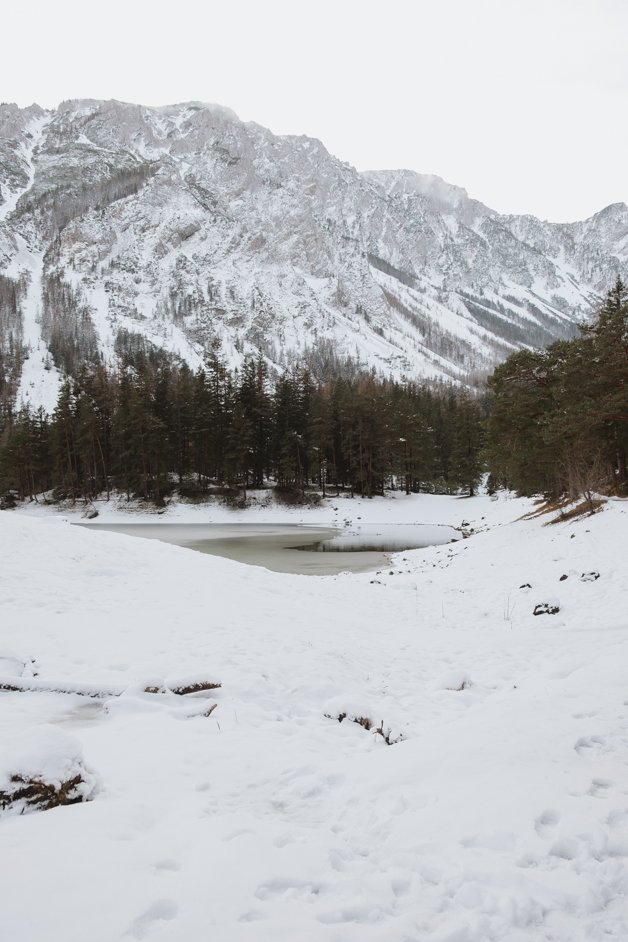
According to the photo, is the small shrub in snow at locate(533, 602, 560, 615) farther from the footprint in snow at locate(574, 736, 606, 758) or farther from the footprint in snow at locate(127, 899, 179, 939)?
the footprint in snow at locate(127, 899, 179, 939)

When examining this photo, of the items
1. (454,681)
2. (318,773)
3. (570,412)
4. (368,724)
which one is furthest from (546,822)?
(570,412)

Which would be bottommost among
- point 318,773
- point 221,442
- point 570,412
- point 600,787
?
point 318,773

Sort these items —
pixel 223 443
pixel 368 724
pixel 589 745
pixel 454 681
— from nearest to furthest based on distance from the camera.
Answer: pixel 589 745 → pixel 368 724 → pixel 454 681 → pixel 223 443

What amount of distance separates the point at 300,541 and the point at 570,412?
17.7m

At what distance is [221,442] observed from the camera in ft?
169

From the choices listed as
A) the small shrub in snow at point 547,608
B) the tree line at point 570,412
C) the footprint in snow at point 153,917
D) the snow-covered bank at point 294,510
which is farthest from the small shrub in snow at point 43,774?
the snow-covered bank at point 294,510

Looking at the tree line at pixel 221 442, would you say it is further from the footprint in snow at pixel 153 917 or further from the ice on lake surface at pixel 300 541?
the footprint in snow at pixel 153 917

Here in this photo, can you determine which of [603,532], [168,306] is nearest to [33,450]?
[603,532]

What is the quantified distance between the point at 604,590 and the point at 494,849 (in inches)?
391

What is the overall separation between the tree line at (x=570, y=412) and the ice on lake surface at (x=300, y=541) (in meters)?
8.06

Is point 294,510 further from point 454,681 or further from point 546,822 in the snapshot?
point 546,822

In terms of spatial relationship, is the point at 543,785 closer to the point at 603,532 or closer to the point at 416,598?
the point at 416,598

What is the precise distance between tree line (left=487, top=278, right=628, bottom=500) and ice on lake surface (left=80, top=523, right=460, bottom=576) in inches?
317

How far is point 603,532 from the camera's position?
1595cm
